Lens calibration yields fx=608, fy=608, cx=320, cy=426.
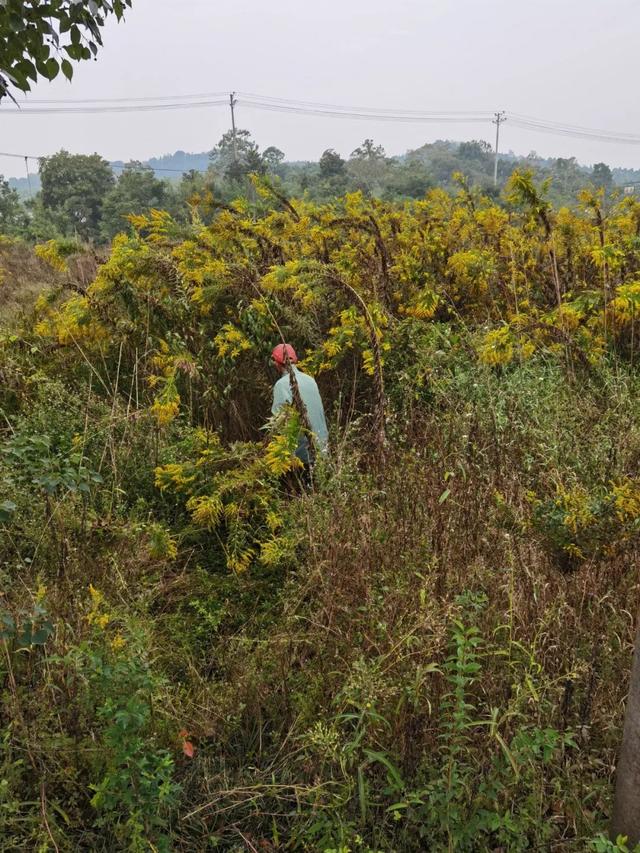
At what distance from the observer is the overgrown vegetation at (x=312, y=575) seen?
1.89 metres

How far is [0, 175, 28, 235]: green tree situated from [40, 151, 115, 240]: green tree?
4634 millimetres

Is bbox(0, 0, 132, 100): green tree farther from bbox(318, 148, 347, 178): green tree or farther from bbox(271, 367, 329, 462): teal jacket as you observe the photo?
bbox(318, 148, 347, 178): green tree

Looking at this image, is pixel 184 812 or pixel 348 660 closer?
pixel 184 812

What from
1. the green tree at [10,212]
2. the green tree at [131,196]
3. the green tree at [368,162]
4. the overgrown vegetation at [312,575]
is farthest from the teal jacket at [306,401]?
the green tree at [368,162]

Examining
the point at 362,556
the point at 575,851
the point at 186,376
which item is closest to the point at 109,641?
the point at 362,556

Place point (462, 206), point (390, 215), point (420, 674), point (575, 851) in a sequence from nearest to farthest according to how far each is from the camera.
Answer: point (575, 851), point (420, 674), point (390, 215), point (462, 206)

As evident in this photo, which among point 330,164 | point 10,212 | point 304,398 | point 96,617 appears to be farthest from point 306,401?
point 330,164

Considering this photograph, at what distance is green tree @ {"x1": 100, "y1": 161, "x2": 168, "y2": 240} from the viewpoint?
37.9 metres

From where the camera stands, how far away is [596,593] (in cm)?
243

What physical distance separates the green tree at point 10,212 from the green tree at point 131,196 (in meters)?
4.98

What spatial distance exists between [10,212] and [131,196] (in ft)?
30.3

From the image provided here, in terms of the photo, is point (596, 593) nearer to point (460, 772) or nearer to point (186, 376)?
point (460, 772)

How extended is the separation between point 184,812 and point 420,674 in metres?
0.90

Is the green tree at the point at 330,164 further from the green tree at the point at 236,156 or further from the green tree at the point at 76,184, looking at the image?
the green tree at the point at 76,184
